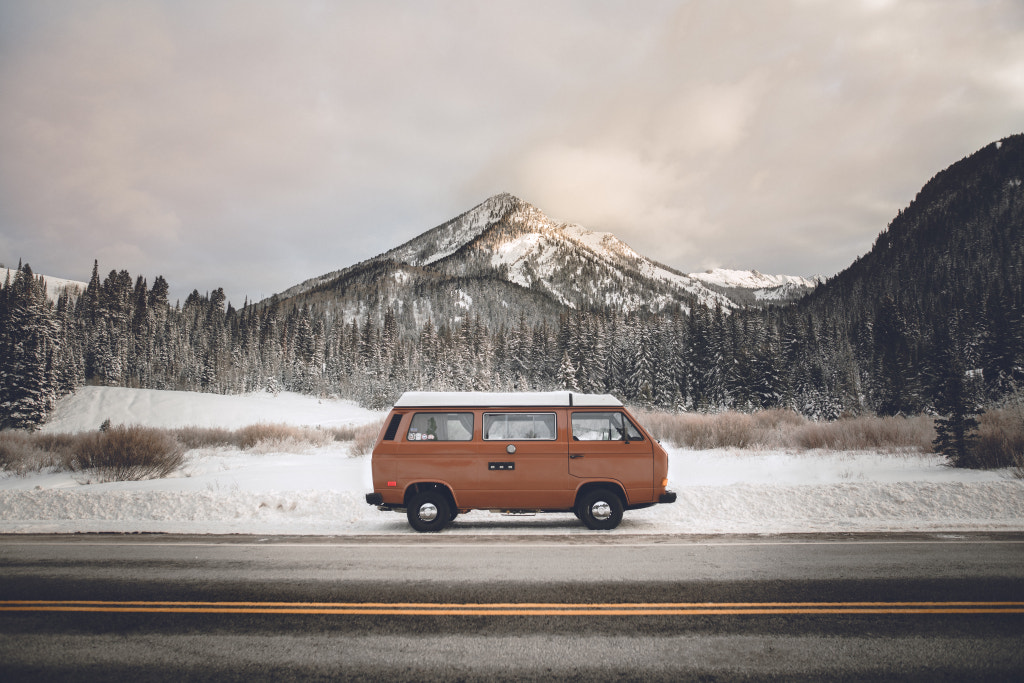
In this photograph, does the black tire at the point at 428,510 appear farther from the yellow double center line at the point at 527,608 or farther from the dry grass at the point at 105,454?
the dry grass at the point at 105,454

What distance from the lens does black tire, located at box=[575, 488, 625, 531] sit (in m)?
9.07

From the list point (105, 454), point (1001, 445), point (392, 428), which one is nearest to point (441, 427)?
point (392, 428)

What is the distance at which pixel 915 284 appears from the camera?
443 ft

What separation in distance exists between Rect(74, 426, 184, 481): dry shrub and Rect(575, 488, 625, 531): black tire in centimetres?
1672

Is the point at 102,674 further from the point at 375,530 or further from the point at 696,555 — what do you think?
the point at 696,555

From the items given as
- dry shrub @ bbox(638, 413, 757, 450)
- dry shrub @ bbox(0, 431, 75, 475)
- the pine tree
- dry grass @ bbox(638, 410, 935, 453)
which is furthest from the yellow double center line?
dry shrub @ bbox(638, 413, 757, 450)

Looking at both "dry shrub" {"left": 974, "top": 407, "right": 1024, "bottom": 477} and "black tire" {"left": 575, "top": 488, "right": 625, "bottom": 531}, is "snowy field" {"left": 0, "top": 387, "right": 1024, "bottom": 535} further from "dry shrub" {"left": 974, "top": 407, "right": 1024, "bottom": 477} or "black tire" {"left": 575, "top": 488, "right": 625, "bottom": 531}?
"dry shrub" {"left": 974, "top": 407, "right": 1024, "bottom": 477}

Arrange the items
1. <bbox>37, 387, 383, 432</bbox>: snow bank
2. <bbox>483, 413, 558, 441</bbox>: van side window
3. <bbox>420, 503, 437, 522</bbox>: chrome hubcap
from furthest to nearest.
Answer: <bbox>37, 387, 383, 432</bbox>: snow bank
<bbox>420, 503, 437, 522</bbox>: chrome hubcap
<bbox>483, 413, 558, 441</bbox>: van side window

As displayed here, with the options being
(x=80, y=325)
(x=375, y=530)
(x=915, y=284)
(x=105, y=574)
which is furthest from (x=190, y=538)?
(x=915, y=284)

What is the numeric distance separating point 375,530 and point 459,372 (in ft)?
258

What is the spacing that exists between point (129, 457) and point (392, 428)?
48.2 feet

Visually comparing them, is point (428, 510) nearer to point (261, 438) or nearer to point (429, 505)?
point (429, 505)

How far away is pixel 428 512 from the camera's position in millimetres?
9250

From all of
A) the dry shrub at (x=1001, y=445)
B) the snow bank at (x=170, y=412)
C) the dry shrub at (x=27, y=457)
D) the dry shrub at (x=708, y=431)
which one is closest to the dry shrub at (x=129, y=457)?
the dry shrub at (x=27, y=457)
